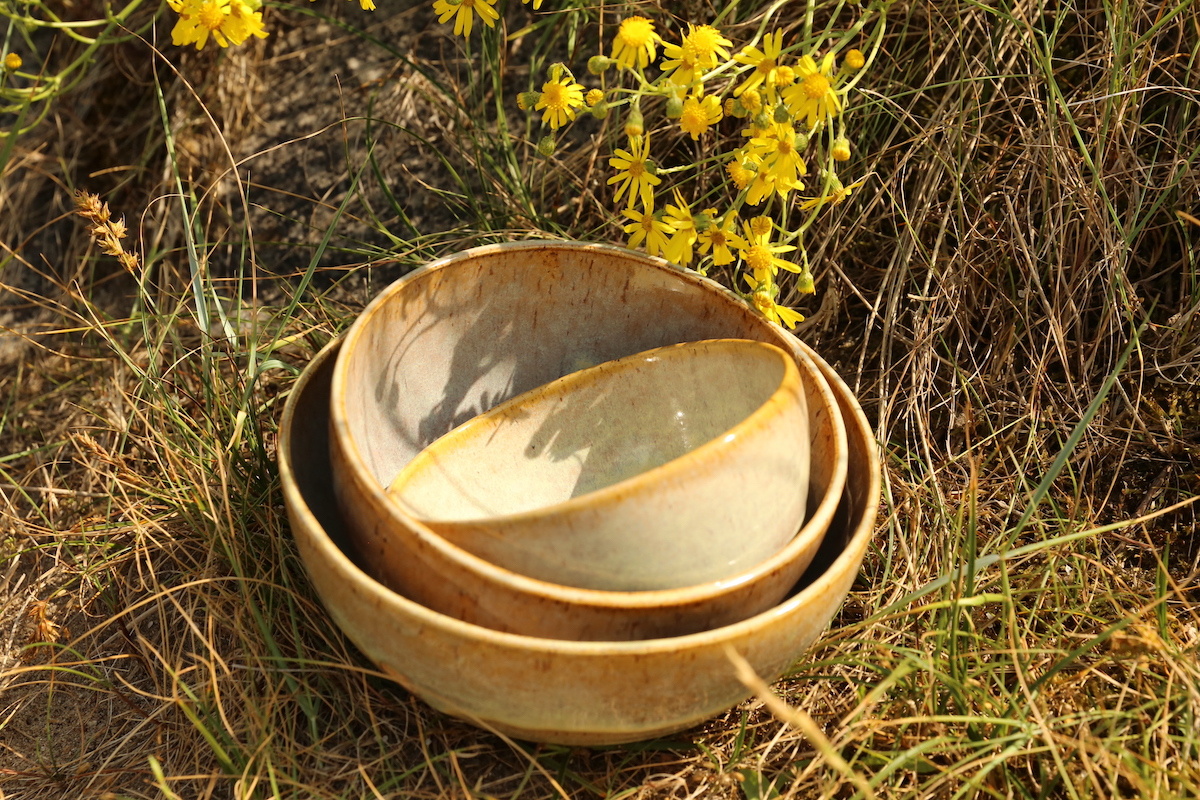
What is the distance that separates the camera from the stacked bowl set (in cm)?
98

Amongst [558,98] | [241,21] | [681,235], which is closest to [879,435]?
[681,235]

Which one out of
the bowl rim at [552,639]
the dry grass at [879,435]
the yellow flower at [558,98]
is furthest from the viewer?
the yellow flower at [558,98]

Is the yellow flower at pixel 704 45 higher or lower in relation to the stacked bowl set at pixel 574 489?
higher

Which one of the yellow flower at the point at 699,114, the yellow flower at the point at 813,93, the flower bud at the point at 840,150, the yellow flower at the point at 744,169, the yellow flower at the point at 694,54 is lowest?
the yellow flower at the point at 744,169

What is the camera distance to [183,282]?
1.86 meters

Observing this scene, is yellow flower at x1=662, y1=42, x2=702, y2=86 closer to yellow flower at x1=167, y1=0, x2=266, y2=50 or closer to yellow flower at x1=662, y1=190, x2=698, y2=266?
yellow flower at x1=662, y1=190, x2=698, y2=266

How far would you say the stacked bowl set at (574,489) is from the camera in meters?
0.98

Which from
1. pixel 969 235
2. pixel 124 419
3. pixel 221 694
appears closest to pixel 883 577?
pixel 969 235

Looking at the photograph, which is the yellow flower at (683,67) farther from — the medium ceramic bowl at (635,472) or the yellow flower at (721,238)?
the medium ceramic bowl at (635,472)

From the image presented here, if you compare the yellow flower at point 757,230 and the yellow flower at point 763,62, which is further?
the yellow flower at point 757,230

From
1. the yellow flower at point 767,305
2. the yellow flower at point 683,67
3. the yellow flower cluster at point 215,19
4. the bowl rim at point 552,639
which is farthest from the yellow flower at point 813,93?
the yellow flower cluster at point 215,19

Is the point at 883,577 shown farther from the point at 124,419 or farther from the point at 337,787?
the point at 124,419

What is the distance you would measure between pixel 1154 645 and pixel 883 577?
37 centimetres

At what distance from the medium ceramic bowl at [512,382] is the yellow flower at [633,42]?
248mm
